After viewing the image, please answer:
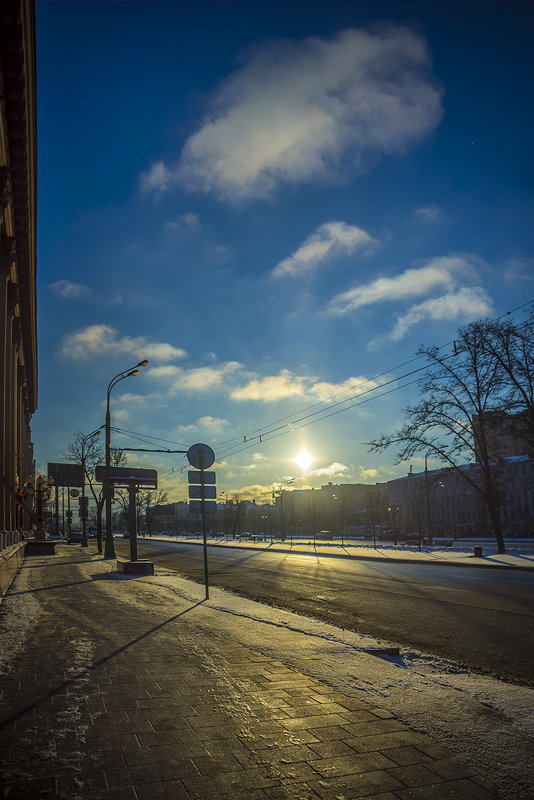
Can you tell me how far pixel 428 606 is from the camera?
11.1 metres

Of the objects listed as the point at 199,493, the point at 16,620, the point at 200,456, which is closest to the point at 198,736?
the point at 16,620

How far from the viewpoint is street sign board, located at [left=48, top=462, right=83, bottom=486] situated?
5356 cm

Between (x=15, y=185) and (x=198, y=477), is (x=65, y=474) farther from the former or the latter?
(x=198, y=477)

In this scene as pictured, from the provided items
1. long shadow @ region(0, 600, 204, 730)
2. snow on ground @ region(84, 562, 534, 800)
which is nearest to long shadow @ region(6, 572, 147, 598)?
snow on ground @ region(84, 562, 534, 800)

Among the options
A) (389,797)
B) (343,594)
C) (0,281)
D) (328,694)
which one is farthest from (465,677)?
(0,281)

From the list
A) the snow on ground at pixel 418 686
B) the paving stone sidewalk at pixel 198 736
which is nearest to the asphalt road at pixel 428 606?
the snow on ground at pixel 418 686

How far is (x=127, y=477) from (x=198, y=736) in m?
18.0

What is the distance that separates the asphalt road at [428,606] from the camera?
7.30 m

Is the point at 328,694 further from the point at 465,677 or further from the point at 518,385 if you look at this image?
the point at 518,385

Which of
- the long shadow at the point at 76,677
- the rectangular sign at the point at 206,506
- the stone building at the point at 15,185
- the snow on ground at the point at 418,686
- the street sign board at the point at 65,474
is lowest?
the snow on ground at the point at 418,686

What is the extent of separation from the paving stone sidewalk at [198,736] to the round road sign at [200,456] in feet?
18.0

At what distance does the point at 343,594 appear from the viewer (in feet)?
43.7

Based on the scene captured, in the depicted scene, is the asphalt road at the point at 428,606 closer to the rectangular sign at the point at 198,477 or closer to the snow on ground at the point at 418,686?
the snow on ground at the point at 418,686

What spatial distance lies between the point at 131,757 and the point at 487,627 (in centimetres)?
722
